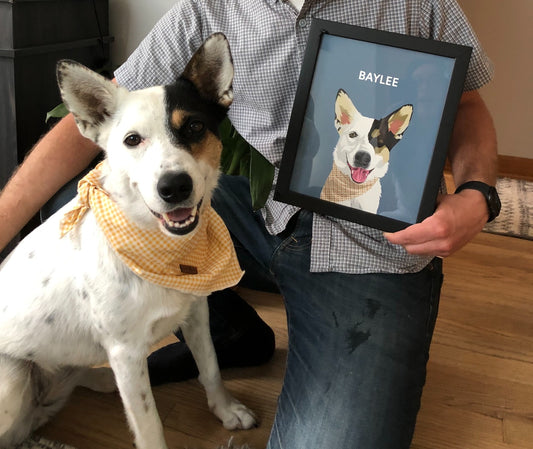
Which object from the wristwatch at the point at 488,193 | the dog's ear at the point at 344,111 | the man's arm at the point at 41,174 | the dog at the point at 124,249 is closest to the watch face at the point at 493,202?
the wristwatch at the point at 488,193

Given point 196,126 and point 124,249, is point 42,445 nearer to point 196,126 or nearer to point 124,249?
point 124,249

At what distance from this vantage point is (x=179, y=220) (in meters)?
1.12

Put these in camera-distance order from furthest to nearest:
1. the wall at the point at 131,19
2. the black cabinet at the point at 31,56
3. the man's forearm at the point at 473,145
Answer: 1. the wall at the point at 131,19
2. the black cabinet at the point at 31,56
3. the man's forearm at the point at 473,145

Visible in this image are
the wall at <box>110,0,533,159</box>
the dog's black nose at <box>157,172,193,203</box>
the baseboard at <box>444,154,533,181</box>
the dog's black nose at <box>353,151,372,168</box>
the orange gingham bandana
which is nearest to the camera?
the dog's black nose at <box>157,172,193,203</box>

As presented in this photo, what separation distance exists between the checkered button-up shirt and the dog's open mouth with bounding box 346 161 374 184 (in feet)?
0.57

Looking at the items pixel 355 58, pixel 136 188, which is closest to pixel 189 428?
pixel 136 188

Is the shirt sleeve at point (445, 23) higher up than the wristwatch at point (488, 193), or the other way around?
the shirt sleeve at point (445, 23)

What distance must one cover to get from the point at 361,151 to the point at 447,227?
268 millimetres

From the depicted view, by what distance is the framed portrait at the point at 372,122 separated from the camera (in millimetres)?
1204

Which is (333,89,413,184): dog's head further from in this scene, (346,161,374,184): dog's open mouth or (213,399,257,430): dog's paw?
(213,399,257,430): dog's paw

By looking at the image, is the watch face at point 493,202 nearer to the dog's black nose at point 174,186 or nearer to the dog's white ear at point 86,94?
the dog's black nose at point 174,186

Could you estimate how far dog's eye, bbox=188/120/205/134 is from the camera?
113 centimetres

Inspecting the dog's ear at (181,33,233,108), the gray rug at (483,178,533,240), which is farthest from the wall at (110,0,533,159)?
the dog's ear at (181,33,233,108)

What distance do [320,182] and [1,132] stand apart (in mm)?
1346
